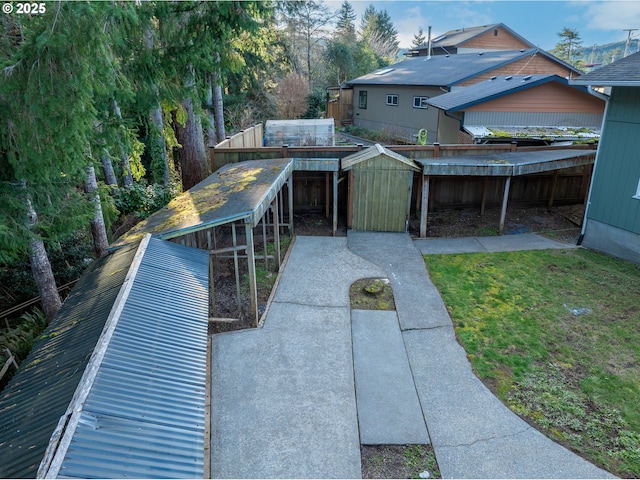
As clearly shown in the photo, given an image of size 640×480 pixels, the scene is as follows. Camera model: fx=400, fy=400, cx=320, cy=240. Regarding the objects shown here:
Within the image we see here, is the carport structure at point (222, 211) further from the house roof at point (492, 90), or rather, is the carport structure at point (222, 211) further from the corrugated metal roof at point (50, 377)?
the house roof at point (492, 90)

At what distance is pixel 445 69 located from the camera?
80.0 ft

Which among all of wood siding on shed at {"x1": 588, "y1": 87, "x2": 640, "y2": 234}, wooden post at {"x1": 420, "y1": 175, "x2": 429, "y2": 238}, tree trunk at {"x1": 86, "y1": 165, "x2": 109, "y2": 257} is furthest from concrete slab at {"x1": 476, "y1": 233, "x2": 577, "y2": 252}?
tree trunk at {"x1": 86, "y1": 165, "x2": 109, "y2": 257}

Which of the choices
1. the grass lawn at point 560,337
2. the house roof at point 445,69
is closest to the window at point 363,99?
the house roof at point 445,69

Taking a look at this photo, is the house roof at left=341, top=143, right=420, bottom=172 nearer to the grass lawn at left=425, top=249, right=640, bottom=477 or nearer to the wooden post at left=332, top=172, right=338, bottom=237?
the wooden post at left=332, top=172, right=338, bottom=237

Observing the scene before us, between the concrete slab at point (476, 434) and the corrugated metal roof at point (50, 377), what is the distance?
412 centimetres

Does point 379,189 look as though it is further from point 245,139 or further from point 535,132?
point 535,132

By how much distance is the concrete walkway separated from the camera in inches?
189

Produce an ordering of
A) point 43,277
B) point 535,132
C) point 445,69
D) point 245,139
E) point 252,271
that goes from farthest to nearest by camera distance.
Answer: point 445,69 < point 535,132 < point 245,139 < point 252,271 < point 43,277

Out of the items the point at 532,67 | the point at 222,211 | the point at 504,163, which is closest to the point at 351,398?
the point at 222,211

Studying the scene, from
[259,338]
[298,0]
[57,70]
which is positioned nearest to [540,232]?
[259,338]

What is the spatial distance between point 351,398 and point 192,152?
407 inches

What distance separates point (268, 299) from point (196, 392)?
4.66 meters

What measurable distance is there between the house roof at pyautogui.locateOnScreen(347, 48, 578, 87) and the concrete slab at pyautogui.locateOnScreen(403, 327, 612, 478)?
61.4ft

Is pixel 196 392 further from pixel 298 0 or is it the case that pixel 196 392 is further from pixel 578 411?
pixel 298 0
